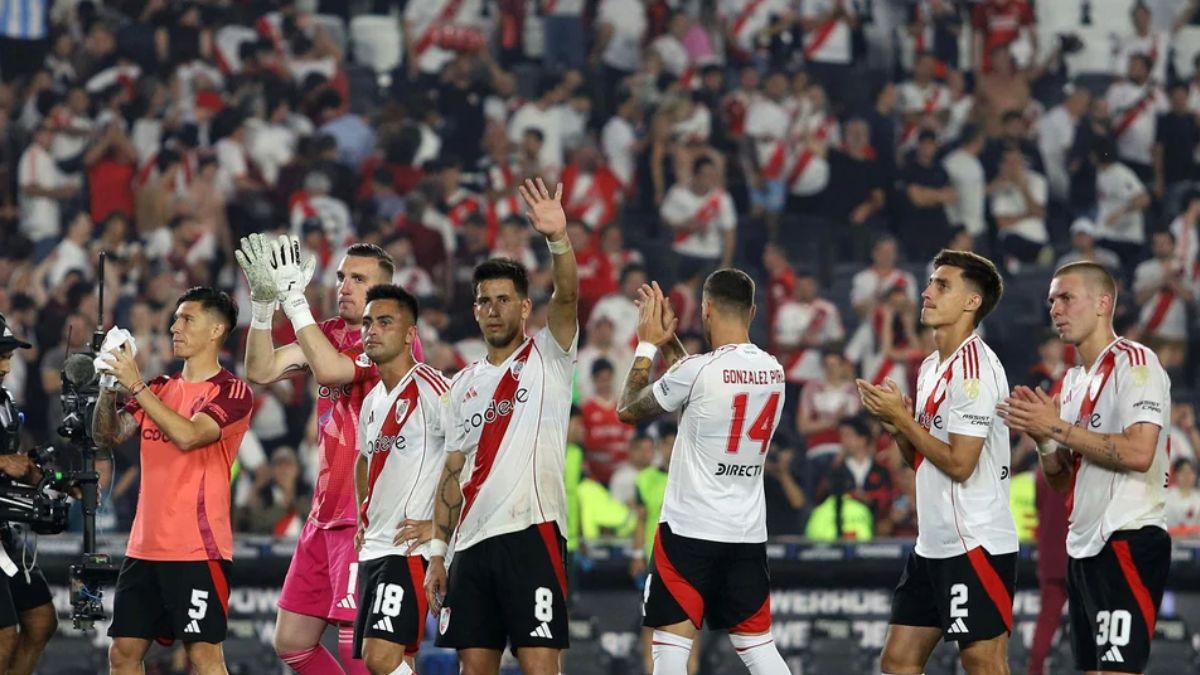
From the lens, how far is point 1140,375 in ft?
28.5

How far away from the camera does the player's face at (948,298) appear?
907cm

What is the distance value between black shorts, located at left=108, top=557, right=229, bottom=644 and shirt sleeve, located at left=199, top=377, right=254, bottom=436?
0.71 metres

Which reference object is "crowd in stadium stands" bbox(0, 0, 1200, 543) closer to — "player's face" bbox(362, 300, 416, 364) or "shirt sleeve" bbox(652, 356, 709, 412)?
"player's face" bbox(362, 300, 416, 364)

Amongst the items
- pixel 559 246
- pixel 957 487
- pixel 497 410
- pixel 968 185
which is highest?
pixel 968 185

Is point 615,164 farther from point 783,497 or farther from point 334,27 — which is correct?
point 783,497

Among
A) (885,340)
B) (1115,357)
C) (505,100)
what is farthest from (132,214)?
(1115,357)

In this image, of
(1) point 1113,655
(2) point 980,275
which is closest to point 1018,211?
(2) point 980,275

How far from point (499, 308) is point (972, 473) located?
242 centimetres

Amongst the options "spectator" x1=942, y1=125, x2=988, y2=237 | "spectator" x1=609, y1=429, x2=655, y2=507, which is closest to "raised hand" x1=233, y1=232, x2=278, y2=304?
"spectator" x1=609, y1=429, x2=655, y2=507

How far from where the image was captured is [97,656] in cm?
1440

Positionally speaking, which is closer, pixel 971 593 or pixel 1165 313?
pixel 971 593

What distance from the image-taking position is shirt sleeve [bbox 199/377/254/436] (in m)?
9.30

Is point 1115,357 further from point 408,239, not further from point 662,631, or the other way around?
point 408,239

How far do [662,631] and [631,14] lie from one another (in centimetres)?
1307
